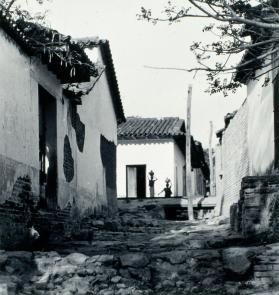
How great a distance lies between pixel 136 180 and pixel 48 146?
13.6 metres

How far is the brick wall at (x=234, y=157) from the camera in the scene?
15094mm

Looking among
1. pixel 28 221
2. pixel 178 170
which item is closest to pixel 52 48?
pixel 28 221

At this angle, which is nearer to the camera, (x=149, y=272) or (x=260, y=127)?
(x=149, y=272)

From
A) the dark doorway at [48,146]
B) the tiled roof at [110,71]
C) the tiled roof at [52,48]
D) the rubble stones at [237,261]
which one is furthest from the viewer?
the tiled roof at [110,71]

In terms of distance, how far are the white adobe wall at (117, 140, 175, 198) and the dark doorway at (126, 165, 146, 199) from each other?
0.66 ft

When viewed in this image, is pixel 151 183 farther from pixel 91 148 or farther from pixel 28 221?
pixel 28 221

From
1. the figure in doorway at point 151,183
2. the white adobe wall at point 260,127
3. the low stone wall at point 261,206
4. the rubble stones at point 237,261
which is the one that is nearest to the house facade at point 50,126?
the rubble stones at point 237,261

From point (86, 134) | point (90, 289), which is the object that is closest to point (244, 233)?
point (90, 289)

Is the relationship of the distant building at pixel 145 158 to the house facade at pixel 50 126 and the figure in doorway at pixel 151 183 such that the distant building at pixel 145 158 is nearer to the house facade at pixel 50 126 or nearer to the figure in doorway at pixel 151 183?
the figure in doorway at pixel 151 183

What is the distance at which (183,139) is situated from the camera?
25.3m

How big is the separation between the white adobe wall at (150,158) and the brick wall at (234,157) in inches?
182

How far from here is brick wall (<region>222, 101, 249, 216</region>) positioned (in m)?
15.1

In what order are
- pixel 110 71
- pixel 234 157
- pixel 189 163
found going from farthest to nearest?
1. pixel 189 163
2. pixel 110 71
3. pixel 234 157

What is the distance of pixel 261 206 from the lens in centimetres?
902
